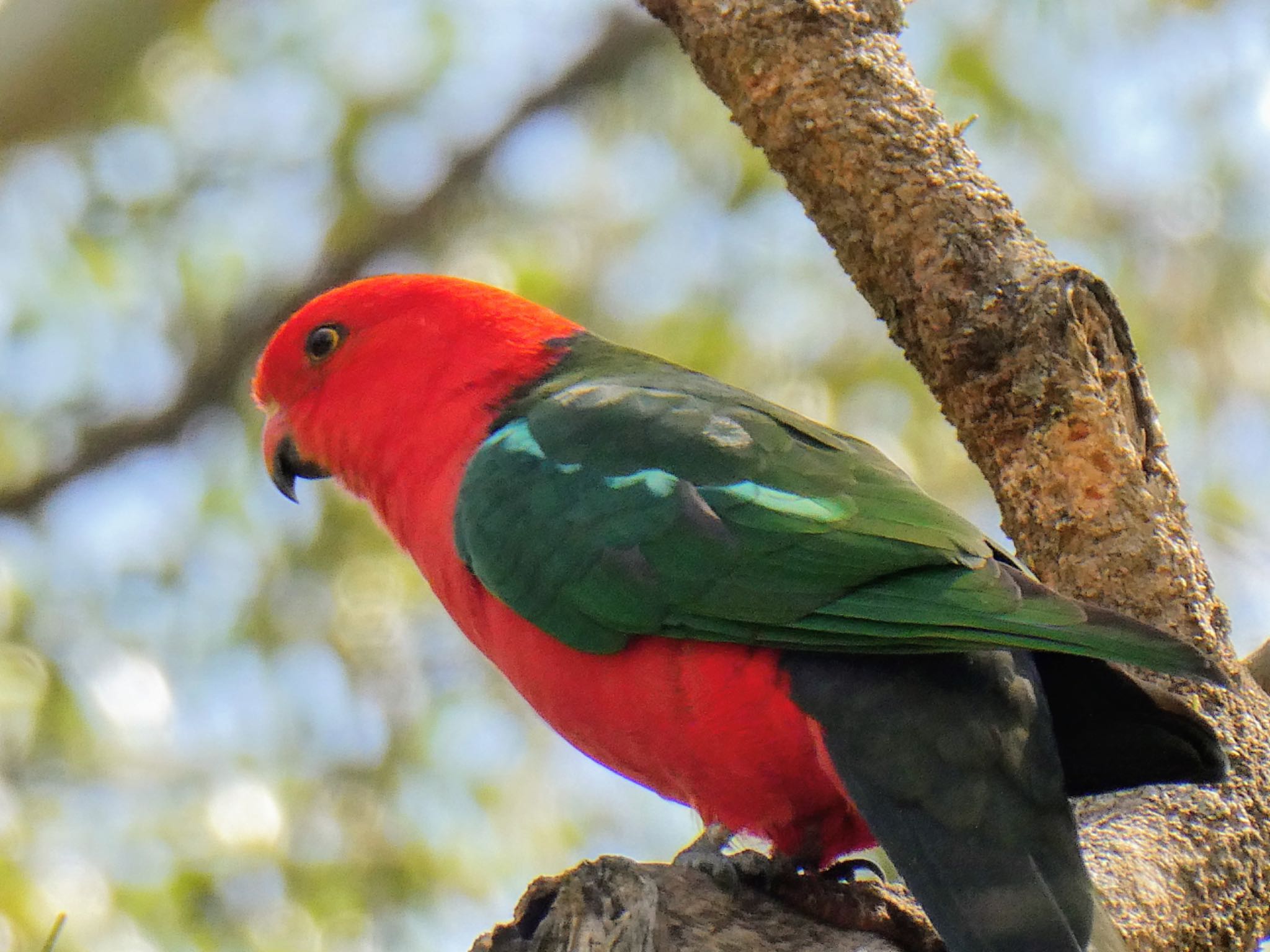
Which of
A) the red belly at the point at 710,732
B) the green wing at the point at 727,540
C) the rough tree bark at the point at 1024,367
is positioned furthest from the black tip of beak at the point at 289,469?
the rough tree bark at the point at 1024,367

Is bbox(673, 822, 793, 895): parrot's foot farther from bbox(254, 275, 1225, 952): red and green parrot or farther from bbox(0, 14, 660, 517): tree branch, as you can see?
bbox(0, 14, 660, 517): tree branch

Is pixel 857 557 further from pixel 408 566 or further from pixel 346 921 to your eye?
pixel 408 566

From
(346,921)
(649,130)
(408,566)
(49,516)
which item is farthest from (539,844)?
(649,130)

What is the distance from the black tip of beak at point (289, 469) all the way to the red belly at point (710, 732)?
130 cm

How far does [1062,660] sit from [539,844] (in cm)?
443

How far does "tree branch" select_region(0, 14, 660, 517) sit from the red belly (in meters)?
4.81

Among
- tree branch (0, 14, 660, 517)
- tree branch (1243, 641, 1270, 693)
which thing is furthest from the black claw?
tree branch (0, 14, 660, 517)

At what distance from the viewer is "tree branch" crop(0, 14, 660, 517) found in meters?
7.56

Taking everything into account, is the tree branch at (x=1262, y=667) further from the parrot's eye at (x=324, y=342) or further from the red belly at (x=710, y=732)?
the parrot's eye at (x=324, y=342)

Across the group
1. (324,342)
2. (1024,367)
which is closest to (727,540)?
(1024,367)

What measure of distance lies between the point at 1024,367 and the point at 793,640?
43.0 inches

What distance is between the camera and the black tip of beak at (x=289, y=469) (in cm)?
422

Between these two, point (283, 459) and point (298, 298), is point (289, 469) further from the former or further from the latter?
point (298, 298)

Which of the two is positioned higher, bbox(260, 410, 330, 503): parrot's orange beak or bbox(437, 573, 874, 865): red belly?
bbox(260, 410, 330, 503): parrot's orange beak
